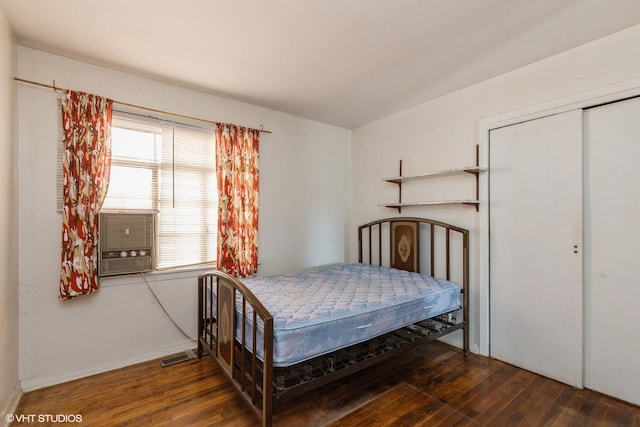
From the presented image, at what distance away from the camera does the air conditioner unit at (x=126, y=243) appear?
8.02 ft

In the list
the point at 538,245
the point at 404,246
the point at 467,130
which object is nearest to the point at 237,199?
the point at 404,246

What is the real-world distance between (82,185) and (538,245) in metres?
3.77

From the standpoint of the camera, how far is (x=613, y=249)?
2119 mm

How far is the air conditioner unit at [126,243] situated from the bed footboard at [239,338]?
0.55 m

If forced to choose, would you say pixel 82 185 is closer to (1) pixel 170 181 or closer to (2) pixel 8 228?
(2) pixel 8 228

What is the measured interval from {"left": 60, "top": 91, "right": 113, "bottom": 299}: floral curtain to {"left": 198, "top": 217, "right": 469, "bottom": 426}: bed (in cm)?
92

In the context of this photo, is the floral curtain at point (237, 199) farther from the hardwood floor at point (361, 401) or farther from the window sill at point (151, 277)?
the hardwood floor at point (361, 401)

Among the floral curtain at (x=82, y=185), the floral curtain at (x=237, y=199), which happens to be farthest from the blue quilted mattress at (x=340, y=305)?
the floral curtain at (x=82, y=185)

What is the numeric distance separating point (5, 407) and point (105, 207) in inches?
56.5

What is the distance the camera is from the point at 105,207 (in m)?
2.49

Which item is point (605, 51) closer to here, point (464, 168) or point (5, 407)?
point (464, 168)

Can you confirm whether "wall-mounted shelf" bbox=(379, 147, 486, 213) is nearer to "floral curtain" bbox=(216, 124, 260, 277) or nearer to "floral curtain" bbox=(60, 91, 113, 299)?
"floral curtain" bbox=(216, 124, 260, 277)

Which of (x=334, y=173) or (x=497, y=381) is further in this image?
(x=334, y=173)

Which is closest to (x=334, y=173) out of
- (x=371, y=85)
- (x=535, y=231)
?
(x=371, y=85)
